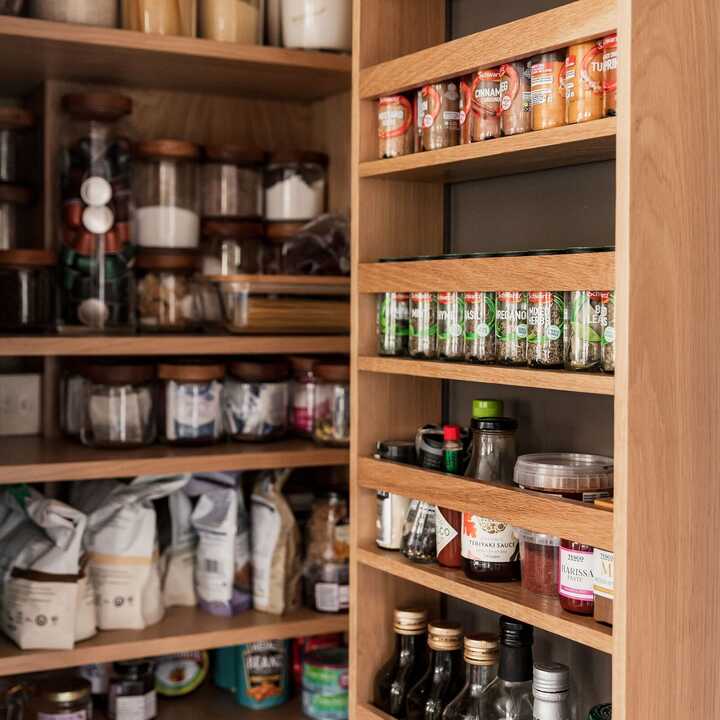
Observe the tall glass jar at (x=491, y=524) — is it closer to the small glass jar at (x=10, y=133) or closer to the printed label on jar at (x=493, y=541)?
the printed label on jar at (x=493, y=541)

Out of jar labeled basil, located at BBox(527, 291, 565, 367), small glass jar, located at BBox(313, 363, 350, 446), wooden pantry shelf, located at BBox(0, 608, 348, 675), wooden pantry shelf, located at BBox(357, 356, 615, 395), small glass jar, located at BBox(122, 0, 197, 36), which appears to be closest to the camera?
wooden pantry shelf, located at BBox(357, 356, 615, 395)

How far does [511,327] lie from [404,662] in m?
0.55

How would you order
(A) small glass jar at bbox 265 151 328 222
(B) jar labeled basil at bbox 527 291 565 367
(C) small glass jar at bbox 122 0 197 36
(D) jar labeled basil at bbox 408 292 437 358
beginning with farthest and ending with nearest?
(A) small glass jar at bbox 265 151 328 222
(C) small glass jar at bbox 122 0 197 36
(D) jar labeled basil at bbox 408 292 437 358
(B) jar labeled basil at bbox 527 291 565 367

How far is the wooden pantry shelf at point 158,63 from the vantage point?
1.77 m

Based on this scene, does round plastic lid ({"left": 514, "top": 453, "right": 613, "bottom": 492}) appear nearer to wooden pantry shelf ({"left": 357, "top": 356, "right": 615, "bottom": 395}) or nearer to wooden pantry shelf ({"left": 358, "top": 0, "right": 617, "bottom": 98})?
wooden pantry shelf ({"left": 357, "top": 356, "right": 615, "bottom": 395})

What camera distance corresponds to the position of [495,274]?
1.37 m

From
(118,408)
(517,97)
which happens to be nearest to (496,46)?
(517,97)

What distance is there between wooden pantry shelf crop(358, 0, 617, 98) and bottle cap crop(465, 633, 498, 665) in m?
0.73

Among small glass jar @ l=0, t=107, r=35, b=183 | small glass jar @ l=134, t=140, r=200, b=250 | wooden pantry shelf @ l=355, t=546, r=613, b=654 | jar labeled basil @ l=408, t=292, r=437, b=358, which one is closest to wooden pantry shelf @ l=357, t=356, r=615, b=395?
jar labeled basil @ l=408, t=292, r=437, b=358

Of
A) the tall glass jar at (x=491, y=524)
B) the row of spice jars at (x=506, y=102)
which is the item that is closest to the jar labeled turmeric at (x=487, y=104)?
the row of spice jars at (x=506, y=102)

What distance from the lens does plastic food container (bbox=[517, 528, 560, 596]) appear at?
53.7 inches

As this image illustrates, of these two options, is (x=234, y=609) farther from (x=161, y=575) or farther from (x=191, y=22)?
(x=191, y=22)

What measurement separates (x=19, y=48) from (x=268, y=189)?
52 cm

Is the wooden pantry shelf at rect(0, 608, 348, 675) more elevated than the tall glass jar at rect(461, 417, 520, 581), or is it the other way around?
the tall glass jar at rect(461, 417, 520, 581)
